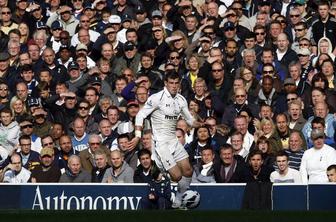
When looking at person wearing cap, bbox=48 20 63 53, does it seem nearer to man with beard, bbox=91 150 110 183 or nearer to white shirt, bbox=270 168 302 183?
man with beard, bbox=91 150 110 183

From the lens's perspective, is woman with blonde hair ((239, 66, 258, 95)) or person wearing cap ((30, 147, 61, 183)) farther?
woman with blonde hair ((239, 66, 258, 95))

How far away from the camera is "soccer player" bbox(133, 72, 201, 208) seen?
Answer: 1756cm

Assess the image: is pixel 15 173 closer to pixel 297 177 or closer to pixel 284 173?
pixel 284 173

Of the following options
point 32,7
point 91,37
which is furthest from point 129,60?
point 32,7

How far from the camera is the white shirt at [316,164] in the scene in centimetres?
1816

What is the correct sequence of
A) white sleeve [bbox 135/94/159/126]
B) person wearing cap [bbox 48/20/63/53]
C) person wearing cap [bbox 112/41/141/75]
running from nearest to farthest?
1. white sleeve [bbox 135/94/159/126]
2. person wearing cap [bbox 112/41/141/75]
3. person wearing cap [bbox 48/20/63/53]

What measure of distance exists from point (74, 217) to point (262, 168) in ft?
16.5

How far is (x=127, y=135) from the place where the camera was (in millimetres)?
19656

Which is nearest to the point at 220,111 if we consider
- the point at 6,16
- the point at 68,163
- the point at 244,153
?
the point at 244,153

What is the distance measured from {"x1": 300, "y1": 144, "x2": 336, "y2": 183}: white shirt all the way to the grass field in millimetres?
3982

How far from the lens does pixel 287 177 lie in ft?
60.1

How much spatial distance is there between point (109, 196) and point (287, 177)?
2.56m

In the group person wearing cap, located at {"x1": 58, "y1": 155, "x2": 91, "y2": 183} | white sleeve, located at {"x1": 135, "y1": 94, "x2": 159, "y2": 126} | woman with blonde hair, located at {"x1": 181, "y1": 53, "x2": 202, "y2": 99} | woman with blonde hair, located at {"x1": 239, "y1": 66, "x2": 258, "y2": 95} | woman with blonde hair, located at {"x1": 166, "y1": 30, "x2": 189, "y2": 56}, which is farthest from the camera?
woman with blonde hair, located at {"x1": 166, "y1": 30, "x2": 189, "y2": 56}

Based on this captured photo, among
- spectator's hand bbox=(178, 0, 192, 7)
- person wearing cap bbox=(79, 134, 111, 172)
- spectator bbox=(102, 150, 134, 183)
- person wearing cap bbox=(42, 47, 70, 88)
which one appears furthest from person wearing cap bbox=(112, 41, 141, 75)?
spectator bbox=(102, 150, 134, 183)
